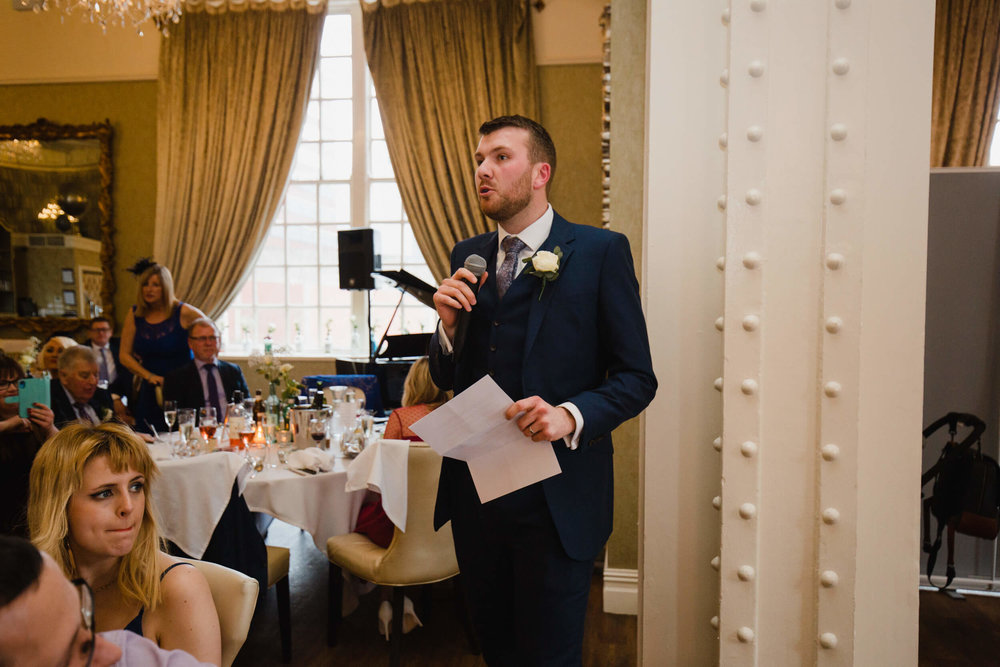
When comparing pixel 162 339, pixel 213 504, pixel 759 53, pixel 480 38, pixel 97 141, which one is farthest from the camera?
pixel 97 141

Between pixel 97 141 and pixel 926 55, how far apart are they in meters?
7.26

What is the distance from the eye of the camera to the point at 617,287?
1.49 m

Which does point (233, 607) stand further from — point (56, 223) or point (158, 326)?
point (56, 223)

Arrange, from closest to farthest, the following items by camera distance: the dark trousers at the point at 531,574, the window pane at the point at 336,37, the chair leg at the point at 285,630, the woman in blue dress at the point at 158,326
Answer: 1. the dark trousers at the point at 531,574
2. the chair leg at the point at 285,630
3. the woman in blue dress at the point at 158,326
4. the window pane at the point at 336,37

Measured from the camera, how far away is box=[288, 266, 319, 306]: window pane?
693 centimetres

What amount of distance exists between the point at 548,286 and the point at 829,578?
2.86ft

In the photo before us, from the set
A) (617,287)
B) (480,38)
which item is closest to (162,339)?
(480,38)

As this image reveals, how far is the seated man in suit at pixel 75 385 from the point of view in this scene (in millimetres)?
3373

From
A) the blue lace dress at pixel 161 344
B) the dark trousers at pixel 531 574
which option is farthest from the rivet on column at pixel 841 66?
the blue lace dress at pixel 161 344

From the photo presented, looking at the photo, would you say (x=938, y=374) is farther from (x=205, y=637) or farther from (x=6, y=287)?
(x=6, y=287)

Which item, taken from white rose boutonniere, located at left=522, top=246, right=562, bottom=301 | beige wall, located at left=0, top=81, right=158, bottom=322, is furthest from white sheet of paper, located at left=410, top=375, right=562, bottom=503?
beige wall, located at left=0, top=81, right=158, bottom=322

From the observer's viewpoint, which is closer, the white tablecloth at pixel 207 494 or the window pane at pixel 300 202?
the white tablecloth at pixel 207 494

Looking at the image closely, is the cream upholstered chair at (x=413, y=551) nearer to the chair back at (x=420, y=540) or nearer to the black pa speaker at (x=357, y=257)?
the chair back at (x=420, y=540)

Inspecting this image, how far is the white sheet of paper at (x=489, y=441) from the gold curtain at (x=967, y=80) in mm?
Result: 5132
